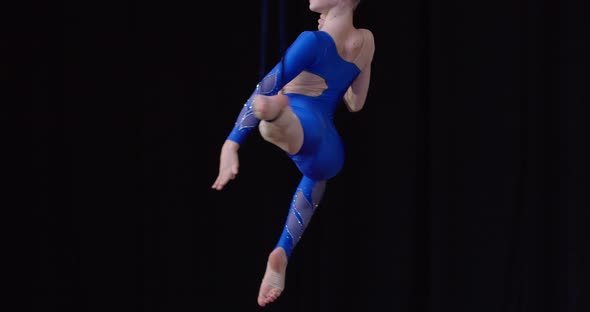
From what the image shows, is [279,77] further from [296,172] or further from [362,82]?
[296,172]

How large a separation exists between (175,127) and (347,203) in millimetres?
877

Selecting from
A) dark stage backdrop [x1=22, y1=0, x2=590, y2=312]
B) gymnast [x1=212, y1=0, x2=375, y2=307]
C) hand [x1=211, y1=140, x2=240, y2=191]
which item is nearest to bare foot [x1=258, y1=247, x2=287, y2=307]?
gymnast [x1=212, y1=0, x2=375, y2=307]

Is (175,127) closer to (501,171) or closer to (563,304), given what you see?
(501,171)

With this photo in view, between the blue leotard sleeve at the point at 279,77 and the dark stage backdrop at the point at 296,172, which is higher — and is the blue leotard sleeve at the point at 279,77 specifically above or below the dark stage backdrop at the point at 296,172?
above

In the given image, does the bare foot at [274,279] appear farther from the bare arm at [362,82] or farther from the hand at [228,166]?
the bare arm at [362,82]

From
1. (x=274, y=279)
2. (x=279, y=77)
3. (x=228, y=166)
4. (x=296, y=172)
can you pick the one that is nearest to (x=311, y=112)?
(x=279, y=77)

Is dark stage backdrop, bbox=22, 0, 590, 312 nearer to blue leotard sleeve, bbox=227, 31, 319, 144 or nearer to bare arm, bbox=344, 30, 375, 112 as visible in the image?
bare arm, bbox=344, 30, 375, 112

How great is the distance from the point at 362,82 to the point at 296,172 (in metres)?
1.29

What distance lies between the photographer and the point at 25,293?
306 centimetres

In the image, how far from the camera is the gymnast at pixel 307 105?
195 centimetres

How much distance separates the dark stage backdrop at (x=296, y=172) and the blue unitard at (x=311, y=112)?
1200 millimetres

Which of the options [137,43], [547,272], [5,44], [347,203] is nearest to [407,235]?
[347,203]

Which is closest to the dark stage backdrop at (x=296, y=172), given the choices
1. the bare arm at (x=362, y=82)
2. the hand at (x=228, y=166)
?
the bare arm at (x=362, y=82)

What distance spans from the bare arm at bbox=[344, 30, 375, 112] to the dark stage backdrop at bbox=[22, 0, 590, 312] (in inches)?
45.1
